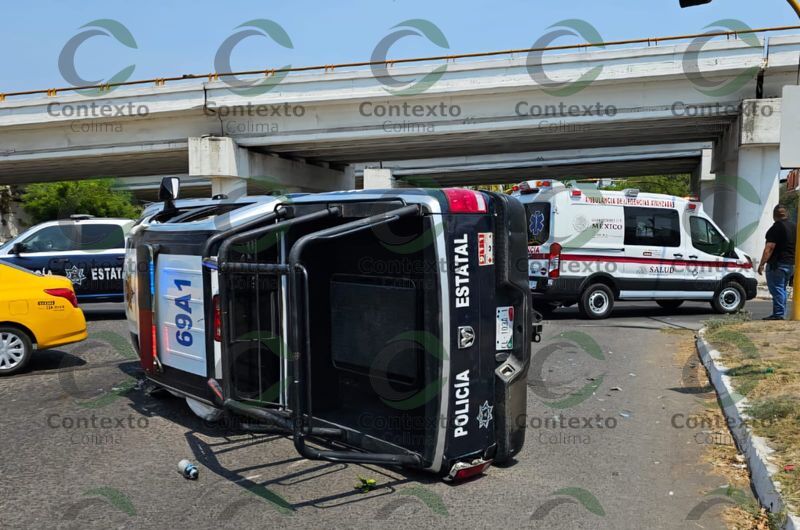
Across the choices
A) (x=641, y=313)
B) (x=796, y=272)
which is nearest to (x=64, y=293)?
(x=796, y=272)

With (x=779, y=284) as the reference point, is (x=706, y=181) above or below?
above

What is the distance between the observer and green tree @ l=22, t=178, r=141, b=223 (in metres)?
46.3

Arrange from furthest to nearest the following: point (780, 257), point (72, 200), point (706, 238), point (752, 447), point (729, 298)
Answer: point (72, 200) → point (729, 298) → point (706, 238) → point (780, 257) → point (752, 447)

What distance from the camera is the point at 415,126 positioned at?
23.7 metres

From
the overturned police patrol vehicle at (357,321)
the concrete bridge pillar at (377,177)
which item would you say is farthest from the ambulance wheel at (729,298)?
the concrete bridge pillar at (377,177)

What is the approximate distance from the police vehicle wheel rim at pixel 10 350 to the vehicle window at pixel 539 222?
8.64m

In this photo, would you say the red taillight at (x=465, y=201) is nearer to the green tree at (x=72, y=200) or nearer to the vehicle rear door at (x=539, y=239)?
the vehicle rear door at (x=539, y=239)

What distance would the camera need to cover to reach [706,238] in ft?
45.5

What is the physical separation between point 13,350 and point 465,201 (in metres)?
6.43

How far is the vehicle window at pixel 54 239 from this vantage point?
44.1 ft

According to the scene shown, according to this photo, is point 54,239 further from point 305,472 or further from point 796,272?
point 796,272

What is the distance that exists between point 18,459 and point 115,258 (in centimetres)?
860

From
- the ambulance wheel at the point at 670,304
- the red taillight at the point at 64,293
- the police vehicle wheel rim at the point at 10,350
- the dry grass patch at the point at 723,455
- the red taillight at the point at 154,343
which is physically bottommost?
the ambulance wheel at the point at 670,304

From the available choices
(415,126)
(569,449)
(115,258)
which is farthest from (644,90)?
(569,449)
